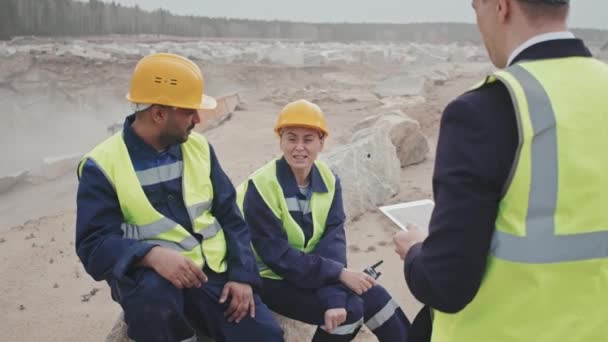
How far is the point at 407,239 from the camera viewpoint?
1564 millimetres

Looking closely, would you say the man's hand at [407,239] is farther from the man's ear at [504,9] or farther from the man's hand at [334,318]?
the man's hand at [334,318]

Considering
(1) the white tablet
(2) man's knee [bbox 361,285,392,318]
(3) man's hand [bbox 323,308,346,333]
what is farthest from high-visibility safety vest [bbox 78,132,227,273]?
(1) the white tablet

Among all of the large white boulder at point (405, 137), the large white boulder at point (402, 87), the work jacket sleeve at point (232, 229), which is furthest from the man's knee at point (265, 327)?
the large white boulder at point (402, 87)

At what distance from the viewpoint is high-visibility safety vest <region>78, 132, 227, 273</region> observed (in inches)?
86.7

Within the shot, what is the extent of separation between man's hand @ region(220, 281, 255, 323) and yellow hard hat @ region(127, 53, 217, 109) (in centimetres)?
82

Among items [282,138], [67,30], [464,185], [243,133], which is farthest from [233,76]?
[464,185]

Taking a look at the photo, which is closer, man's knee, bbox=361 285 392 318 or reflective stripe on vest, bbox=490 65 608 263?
reflective stripe on vest, bbox=490 65 608 263

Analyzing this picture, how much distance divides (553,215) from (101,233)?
5.52 ft

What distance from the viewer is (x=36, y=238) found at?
17.9ft

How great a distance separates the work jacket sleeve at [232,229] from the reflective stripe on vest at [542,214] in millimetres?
1443

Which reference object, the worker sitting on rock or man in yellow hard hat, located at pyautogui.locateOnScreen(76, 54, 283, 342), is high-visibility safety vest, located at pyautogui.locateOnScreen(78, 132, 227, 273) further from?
the worker sitting on rock

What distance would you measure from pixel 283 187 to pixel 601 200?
1.79 meters

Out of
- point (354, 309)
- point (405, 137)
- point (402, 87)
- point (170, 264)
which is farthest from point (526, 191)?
point (402, 87)

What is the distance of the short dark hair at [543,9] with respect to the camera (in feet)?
4.04
